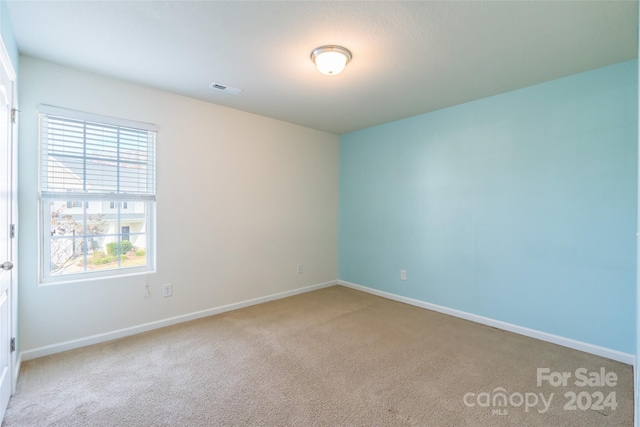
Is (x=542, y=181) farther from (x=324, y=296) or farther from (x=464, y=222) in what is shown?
(x=324, y=296)

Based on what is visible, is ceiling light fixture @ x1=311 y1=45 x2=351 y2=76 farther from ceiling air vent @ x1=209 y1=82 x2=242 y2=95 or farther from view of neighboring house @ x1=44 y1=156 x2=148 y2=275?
view of neighboring house @ x1=44 y1=156 x2=148 y2=275

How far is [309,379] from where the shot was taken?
2.16m

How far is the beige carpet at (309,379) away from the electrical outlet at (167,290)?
1.12ft

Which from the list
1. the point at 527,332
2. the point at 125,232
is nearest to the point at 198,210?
the point at 125,232

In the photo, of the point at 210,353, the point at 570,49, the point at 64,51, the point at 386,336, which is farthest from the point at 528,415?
the point at 64,51

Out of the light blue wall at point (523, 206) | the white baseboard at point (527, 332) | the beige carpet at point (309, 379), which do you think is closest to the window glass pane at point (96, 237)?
the beige carpet at point (309, 379)

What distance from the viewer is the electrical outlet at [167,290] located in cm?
310

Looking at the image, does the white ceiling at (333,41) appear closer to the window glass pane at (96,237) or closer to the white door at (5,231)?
the white door at (5,231)

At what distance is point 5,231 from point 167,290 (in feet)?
4.99

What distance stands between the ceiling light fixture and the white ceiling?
0.06 meters

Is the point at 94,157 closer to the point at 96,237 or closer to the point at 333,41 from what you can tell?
the point at 96,237

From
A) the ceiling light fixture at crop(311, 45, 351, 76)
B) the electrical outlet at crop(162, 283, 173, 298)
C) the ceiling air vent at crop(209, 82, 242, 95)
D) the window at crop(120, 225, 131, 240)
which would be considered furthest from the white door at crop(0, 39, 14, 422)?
the ceiling light fixture at crop(311, 45, 351, 76)

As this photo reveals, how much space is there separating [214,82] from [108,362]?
Result: 8.38 ft

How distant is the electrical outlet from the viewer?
10.2ft
